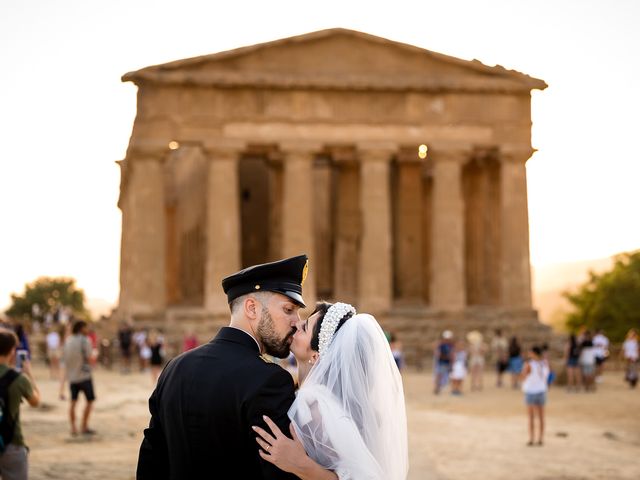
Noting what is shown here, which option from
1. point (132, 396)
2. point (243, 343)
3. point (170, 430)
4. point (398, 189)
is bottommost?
point (132, 396)

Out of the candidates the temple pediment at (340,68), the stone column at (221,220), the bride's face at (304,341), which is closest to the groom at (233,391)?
the bride's face at (304,341)

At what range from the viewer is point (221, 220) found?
46.9m

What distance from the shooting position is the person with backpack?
30.7 ft

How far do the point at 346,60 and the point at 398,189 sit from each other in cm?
763

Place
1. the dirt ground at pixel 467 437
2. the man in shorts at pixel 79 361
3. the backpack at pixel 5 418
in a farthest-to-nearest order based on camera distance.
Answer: the man in shorts at pixel 79 361, the dirt ground at pixel 467 437, the backpack at pixel 5 418

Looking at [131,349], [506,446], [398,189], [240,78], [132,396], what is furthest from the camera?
[398,189]

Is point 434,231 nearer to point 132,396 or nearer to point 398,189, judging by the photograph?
point 398,189

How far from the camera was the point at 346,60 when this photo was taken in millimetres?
48219

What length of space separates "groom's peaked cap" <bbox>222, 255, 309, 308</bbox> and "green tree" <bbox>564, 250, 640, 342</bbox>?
60.0m

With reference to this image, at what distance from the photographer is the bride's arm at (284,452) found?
17.4 feet

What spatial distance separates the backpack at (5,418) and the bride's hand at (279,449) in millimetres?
4609

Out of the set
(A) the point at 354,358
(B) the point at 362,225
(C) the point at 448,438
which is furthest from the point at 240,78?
(A) the point at 354,358

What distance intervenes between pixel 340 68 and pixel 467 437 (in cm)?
2908

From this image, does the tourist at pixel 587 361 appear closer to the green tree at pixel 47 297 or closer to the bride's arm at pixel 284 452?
the bride's arm at pixel 284 452
